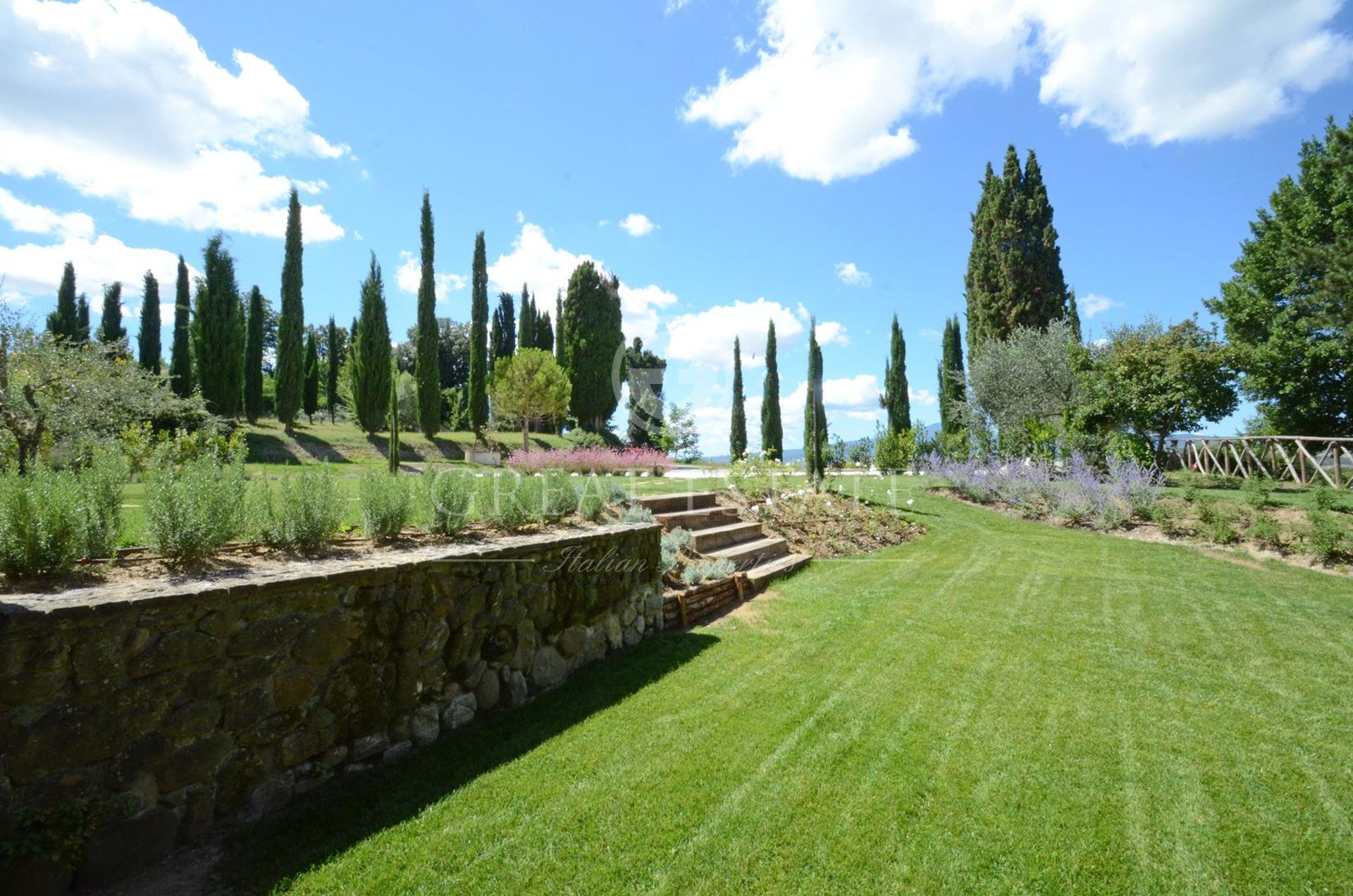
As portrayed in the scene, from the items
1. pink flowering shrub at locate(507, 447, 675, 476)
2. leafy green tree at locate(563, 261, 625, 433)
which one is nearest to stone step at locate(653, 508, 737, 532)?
pink flowering shrub at locate(507, 447, 675, 476)

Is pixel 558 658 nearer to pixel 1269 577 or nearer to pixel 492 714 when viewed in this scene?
pixel 492 714

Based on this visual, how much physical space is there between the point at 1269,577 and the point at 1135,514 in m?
3.19

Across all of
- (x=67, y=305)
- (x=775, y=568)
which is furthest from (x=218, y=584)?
(x=67, y=305)

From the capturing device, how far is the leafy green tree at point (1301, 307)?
1494 cm

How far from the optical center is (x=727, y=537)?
7684mm

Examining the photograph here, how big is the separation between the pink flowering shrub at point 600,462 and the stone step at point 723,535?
793cm

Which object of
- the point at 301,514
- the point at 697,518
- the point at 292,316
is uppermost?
the point at 292,316

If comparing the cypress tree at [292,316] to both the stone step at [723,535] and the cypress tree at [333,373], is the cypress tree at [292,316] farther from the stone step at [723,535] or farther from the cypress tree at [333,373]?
the stone step at [723,535]

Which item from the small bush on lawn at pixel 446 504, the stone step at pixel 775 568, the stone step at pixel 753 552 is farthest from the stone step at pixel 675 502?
the small bush on lawn at pixel 446 504

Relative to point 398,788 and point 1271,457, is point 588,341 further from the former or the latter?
point 398,788

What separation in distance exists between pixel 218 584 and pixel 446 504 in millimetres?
1737

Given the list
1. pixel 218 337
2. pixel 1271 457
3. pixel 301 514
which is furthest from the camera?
pixel 218 337

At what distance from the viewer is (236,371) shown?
66.0 feet

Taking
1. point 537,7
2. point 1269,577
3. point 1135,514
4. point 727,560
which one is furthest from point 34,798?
point 1135,514
